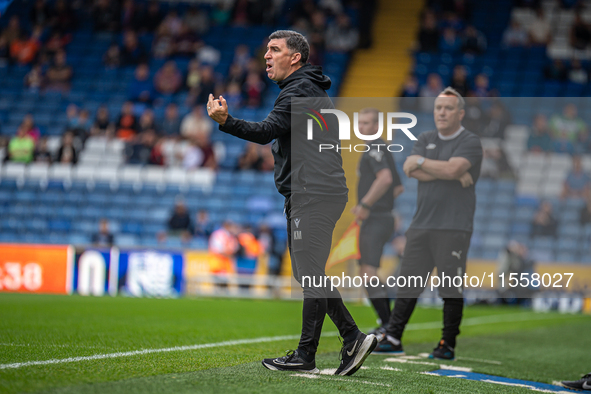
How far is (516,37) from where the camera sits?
1723 centimetres

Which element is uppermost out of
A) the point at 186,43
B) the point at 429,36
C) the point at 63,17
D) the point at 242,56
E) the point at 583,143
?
the point at 63,17

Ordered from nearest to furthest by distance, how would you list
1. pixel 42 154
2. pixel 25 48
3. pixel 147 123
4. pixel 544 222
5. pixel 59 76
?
1. pixel 544 222
2. pixel 42 154
3. pixel 147 123
4. pixel 59 76
5. pixel 25 48

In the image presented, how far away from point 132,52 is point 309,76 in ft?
50.7

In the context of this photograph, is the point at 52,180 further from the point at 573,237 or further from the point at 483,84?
the point at 573,237

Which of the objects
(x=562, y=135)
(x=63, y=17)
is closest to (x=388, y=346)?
(x=562, y=135)

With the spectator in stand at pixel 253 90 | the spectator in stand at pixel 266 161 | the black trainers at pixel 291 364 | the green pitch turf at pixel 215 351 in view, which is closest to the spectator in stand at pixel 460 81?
the spectator in stand at pixel 266 161

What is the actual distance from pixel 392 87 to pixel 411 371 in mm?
14070

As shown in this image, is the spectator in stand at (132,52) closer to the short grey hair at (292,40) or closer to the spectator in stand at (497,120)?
the spectator in stand at (497,120)

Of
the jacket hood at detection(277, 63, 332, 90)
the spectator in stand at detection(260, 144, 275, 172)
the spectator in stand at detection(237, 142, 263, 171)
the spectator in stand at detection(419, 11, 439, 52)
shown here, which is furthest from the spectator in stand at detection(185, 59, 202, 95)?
the jacket hood at detection(277, 63, 332, 90)

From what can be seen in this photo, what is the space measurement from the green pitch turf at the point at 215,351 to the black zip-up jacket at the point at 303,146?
1101mm

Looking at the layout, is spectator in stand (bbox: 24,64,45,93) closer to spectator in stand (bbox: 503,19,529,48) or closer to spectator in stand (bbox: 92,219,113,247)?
spectator in stand (bbox: 92,219,113,247)

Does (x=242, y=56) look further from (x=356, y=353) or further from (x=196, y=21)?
(x=356, y=353)

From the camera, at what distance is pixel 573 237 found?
9.91m

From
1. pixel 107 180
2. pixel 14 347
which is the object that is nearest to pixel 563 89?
pixel 107 180
